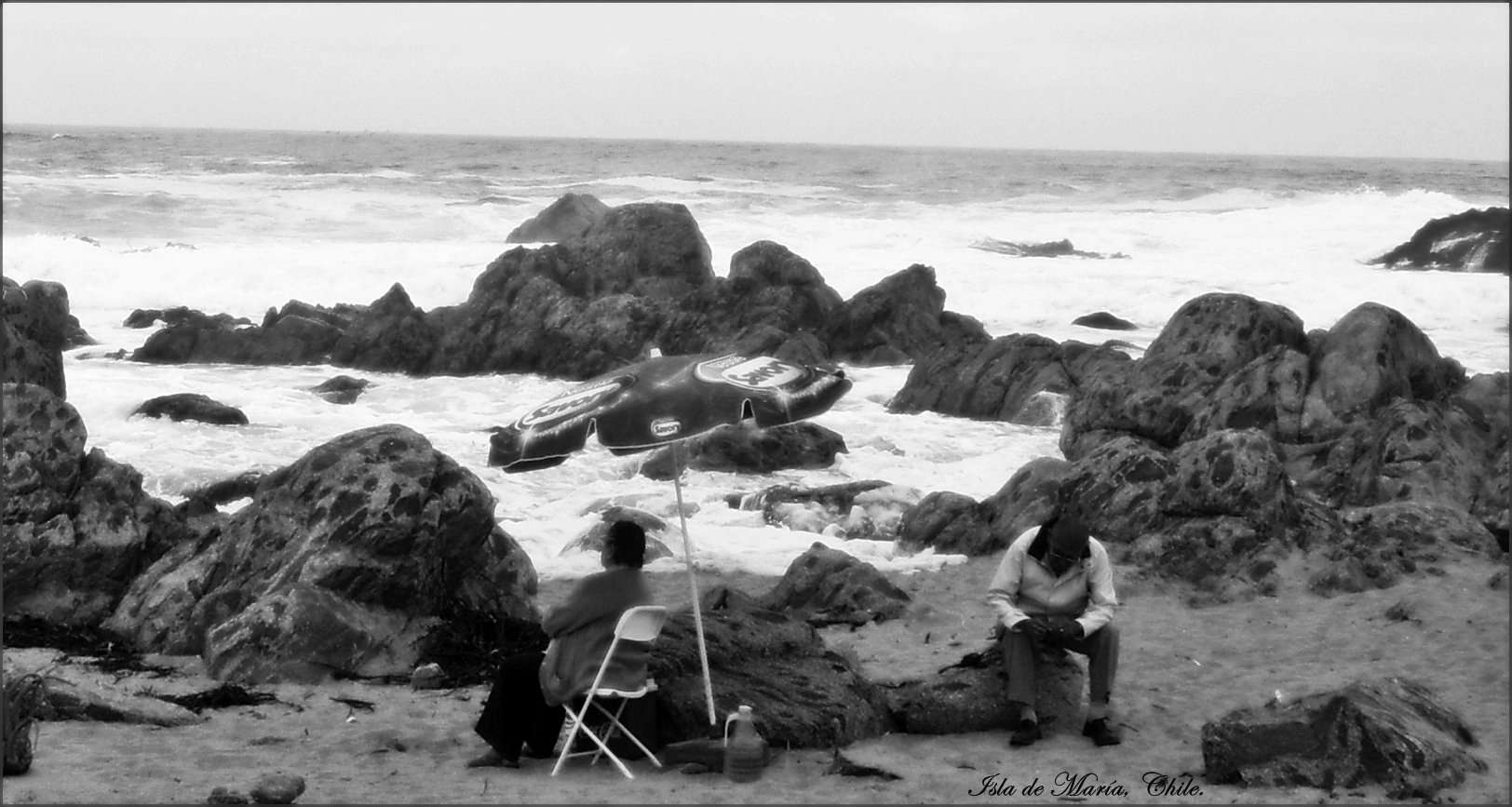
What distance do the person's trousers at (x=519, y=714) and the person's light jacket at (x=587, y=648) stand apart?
0.20ft

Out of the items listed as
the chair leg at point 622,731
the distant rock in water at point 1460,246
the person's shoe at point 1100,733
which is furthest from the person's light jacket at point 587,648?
the distant rock in water at point 1460,246

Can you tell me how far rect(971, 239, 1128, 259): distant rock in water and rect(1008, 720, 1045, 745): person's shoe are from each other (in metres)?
32.5

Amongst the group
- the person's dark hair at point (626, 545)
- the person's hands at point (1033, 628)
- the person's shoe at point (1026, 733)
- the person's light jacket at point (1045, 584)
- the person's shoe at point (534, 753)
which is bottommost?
the person's shoe at point (534, 753)

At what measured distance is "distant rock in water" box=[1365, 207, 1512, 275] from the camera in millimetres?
32000

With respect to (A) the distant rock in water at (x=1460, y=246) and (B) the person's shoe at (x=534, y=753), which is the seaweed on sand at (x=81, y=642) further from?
(A) the distant rock in water at (x=1460, y=246)

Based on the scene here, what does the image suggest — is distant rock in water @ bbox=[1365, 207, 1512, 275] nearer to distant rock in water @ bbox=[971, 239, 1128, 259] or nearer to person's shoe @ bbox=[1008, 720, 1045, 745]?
distant rock in water @ bbox=[971, 239, 1128, 259]

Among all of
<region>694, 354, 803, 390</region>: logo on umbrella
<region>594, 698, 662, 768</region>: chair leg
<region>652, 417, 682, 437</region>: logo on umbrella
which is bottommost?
<region>594, 698, 662, 768</region>: chair leg

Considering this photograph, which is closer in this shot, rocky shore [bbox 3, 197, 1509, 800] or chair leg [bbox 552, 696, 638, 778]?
chair leg [bbox 552, 696, 638, 778]

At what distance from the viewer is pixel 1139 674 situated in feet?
24.2

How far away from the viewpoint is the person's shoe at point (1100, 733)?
623 centimetres

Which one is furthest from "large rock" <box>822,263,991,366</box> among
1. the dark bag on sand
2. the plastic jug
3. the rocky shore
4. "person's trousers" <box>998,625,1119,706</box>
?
the dark bag on sand

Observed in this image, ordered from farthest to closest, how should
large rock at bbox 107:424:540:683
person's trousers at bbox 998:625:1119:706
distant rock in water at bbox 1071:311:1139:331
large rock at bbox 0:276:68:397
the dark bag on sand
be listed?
distant rock in water at bbox 1071:311:1139:331, large rock at bbox 0:276:68:397, large rock at bbox 107:424:540:683, person's trousers at bbox 998:625:1119:706, the dark bag on sand

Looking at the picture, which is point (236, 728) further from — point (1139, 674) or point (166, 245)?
point (166, 245)

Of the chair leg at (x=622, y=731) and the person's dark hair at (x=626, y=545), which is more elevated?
the person's dark hair at (x=626, y=545)
